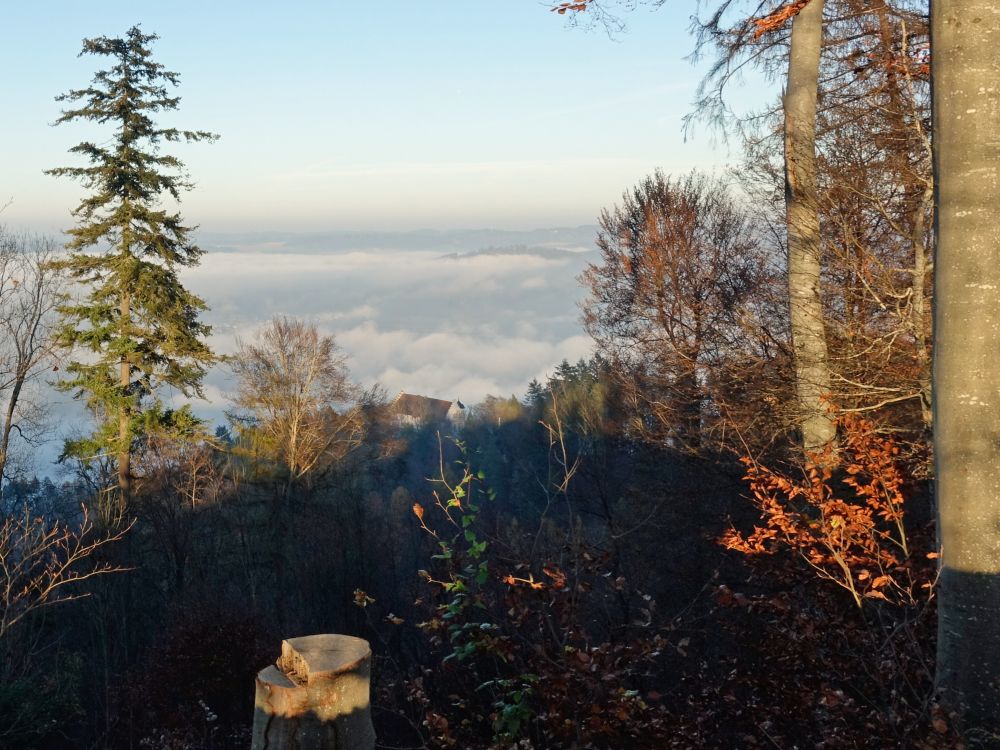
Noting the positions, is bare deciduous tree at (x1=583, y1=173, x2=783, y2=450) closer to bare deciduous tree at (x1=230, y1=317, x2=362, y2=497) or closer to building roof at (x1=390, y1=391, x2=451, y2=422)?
bare deciduous tree at (x1=230, y1=317, x2=362, y2=497)

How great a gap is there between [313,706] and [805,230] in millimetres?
7648

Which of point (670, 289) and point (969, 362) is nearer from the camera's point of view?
point (969, 362)

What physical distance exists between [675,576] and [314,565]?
35.9 ft

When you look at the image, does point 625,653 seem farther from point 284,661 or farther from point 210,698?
point 210,698

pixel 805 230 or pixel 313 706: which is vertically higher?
pixel 805 230

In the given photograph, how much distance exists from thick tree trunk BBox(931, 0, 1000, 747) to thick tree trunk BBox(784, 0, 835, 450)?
4.69 metres

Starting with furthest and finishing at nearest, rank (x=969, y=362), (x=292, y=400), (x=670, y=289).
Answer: (x=292, y=400), (x=670, y=289), (x=969, y=362)

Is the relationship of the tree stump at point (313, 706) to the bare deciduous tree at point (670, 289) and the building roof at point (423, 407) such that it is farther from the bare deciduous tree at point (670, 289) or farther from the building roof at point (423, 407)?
the building roof at point (423, 407)

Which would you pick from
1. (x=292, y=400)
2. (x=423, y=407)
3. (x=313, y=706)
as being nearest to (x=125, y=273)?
(x=292, y=400)

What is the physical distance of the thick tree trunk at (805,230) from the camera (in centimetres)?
909

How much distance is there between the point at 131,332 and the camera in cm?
2162

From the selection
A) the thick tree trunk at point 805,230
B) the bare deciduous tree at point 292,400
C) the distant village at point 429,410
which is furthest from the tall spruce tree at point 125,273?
the distant village at point 429,410

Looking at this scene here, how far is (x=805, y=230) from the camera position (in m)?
9.09

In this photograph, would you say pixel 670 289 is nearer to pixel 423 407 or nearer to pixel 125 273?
pixel 125 273
